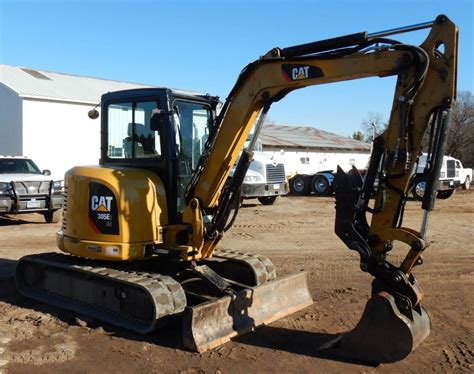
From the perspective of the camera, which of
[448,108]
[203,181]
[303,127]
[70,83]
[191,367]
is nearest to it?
[448,108]

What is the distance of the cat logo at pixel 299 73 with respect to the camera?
556cm

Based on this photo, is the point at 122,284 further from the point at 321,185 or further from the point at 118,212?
the point at 321,185

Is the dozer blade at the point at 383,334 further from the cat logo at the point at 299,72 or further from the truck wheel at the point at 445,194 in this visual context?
the truck wheel at the point at 445,194

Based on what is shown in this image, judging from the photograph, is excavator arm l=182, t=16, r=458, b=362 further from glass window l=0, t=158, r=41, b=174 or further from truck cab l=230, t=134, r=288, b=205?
truck cab l=230, t=134, r=288, b=205

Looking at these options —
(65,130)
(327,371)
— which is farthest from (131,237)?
(65,130)

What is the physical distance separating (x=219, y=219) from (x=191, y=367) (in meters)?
1.76

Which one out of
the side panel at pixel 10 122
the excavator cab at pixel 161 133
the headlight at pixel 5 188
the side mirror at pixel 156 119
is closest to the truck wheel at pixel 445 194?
the headlight at pixel 5 188

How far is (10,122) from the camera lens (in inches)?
1043

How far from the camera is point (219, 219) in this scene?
6.29m

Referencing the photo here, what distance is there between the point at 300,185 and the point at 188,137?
2132cm

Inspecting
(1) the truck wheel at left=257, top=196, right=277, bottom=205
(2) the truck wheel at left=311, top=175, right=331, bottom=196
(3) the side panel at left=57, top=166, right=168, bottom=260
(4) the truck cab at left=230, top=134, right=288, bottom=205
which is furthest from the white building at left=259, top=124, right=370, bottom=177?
(3) the side panel at left=57, top=166, right=168, bottom=260

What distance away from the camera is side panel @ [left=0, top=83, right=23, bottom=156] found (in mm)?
26047

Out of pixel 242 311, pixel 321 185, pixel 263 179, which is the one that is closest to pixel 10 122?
pixel 263 179

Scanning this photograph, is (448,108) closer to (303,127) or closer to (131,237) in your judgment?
(131,237)
